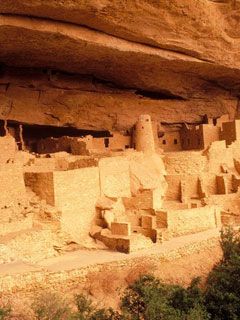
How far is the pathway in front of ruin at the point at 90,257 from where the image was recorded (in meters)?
10.9

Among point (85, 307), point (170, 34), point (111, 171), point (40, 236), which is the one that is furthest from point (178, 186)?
point (85, 307)

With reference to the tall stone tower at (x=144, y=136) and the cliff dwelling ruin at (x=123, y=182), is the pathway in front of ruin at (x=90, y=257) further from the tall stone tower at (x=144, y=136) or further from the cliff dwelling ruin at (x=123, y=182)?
the tall stone tower at (x=144, y=136)

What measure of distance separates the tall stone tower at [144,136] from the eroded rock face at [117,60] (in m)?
1.70

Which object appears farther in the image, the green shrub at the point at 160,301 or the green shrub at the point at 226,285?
the green shrub at the point at 226,285

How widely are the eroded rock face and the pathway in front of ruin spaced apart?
5.80 metres

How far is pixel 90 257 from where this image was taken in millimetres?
12633

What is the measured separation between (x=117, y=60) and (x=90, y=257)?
6884 mm

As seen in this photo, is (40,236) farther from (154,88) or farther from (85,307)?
(154,88)

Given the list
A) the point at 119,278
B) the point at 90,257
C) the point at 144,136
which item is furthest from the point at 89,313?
the point at 144,136

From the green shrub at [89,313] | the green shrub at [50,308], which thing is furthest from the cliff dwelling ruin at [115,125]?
the green shrub at [89,313]

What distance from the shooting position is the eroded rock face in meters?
13.2

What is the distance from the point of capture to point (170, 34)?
49.1 ft

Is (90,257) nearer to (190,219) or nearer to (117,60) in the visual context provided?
(190,219)

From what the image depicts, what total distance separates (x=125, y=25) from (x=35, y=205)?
5433 mm
